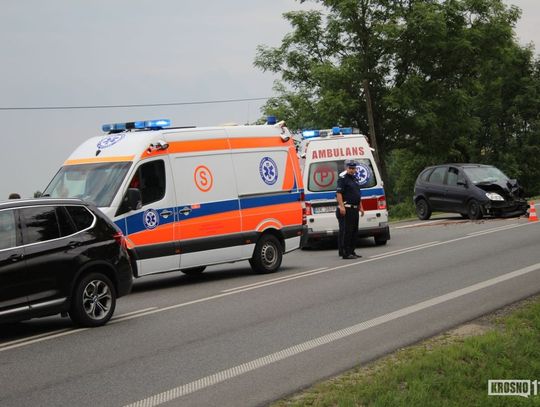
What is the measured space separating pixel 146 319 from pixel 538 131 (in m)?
63.7

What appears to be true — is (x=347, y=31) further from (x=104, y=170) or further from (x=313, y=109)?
(x=104, y=170)

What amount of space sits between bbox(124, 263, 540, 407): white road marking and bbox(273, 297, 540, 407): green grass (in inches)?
31.5

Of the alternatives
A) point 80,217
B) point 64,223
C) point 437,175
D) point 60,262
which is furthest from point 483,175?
point 60,262

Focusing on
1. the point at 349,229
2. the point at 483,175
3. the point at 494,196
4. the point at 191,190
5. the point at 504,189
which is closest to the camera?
the point at 191,190

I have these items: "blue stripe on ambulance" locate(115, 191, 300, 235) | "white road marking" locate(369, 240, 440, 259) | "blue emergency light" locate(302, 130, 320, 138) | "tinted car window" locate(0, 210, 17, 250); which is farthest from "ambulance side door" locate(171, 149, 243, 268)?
"blue emergency light" locate(302, 130, 320, 138)

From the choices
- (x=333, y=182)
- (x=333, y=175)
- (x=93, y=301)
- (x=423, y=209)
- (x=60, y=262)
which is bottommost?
(x=423, y=209)

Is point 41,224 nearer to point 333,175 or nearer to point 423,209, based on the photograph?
point 333,175

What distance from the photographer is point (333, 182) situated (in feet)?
63.0

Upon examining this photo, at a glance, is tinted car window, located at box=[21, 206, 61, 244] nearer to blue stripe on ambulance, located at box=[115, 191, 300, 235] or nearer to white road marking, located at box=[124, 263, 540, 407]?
blue stripe on ambulance, located at box=[115, 191, 300, 235]

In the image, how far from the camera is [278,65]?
47281 mm

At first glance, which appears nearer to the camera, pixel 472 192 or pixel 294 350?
pixel 294 350

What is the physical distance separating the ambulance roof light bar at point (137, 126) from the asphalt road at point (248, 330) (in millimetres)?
2475

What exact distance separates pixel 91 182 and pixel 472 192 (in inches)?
598

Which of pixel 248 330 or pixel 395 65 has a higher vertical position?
pixel 395 65
